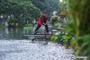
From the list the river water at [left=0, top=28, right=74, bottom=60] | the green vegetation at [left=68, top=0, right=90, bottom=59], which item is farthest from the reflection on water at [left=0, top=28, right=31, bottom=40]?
the green vegetation at [left=68, top=0, right=90, bottom=59]

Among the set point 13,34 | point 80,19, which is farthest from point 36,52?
point 13,34

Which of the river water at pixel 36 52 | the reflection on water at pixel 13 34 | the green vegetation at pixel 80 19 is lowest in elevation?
the reflection on water at pixel 13 34

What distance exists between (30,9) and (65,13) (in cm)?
6429

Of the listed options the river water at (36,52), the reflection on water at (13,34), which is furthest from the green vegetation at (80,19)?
the reflection on water at (13,34)

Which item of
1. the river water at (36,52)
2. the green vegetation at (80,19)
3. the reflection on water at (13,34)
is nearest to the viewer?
the green vegetation at (80,19)

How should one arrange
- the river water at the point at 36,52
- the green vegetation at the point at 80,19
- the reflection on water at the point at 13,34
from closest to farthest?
the green vegetation at the point at 80,19, the river water at the point at 36,52, the reflection on water at the point at 13,34

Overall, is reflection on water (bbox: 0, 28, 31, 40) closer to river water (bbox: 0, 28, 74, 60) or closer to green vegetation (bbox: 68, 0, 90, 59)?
river water (bbox: 0, 28, 74, 60)

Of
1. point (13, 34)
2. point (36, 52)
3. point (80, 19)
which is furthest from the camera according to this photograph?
point (13, 34)

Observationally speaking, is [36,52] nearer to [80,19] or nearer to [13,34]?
[80,19]

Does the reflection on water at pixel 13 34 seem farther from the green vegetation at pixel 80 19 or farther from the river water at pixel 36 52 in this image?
the green vegetation at pixel 80 19

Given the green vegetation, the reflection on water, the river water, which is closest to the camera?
the green vegetation

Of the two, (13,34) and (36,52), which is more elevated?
(36,52)

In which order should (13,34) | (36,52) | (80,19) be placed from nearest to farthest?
(80,19), (36,52), (13,34)

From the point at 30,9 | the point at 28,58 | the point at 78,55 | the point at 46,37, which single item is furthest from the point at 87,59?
the point at 30,9
